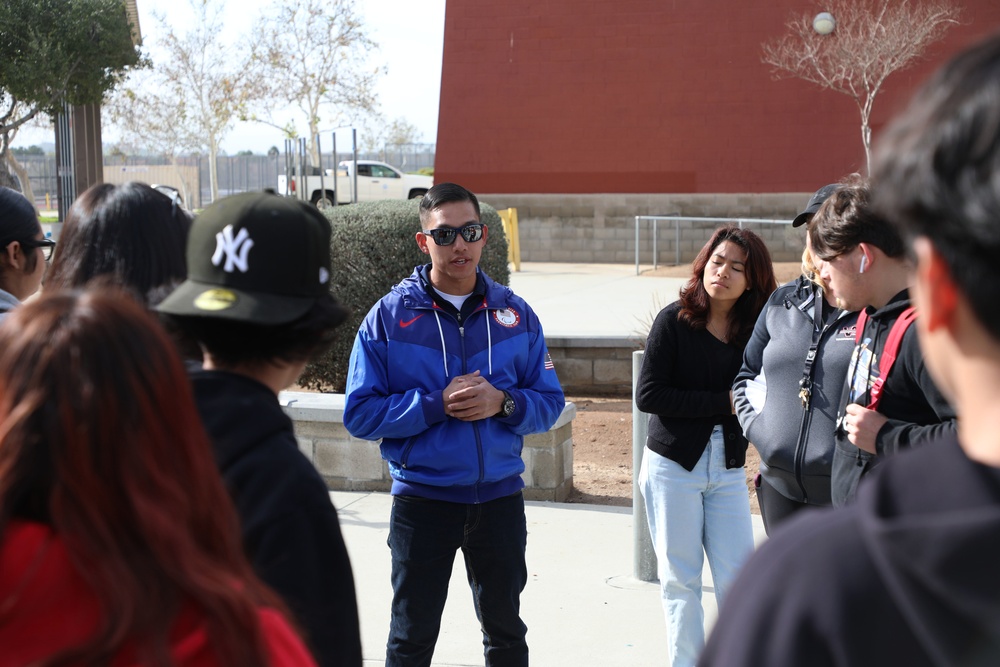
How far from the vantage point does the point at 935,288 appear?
1023 mm

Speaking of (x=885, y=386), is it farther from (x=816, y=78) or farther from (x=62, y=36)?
(x=816, y=78)

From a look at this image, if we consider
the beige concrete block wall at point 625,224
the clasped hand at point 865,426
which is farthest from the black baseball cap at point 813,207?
the beige concrete block wall at point 625,224

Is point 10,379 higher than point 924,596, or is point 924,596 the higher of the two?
point 10,379

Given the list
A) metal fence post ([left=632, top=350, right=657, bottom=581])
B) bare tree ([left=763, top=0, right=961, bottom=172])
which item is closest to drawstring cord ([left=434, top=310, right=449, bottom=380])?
metal fence post ([left=632, top=350, right=657, bottom=581])

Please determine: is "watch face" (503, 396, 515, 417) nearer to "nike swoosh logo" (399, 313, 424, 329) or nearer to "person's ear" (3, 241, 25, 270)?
"nike swoosh logo" (399, 313, 424, 329)

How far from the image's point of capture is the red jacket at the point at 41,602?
1.17 meters

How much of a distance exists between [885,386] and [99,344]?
7.44 ft

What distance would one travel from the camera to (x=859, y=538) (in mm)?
1041

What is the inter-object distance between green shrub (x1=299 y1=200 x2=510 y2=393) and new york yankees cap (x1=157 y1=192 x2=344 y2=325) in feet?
19.3

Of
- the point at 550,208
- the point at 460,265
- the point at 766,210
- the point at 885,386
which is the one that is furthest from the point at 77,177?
the point at 885,386

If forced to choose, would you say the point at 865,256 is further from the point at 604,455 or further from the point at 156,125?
the point at 156,125

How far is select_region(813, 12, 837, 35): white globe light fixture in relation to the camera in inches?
813

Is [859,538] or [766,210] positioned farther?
[766,210]

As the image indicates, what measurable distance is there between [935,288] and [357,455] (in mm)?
5555
